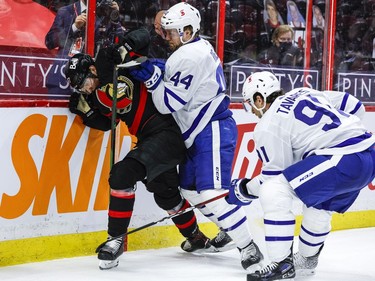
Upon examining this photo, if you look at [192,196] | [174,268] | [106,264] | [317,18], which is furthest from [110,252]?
[317,18]

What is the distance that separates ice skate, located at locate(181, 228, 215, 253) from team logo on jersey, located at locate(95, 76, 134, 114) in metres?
0.82

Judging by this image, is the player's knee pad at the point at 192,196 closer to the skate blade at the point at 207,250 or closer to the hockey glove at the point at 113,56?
the skate blade at the point at 207,250

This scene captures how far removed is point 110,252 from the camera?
14.8 feet

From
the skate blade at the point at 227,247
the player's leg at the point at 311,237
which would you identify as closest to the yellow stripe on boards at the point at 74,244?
the skate blade at the point at 227,247

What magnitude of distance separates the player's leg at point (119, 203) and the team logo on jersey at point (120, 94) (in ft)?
0.90

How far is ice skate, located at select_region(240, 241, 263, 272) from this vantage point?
15.0 ft

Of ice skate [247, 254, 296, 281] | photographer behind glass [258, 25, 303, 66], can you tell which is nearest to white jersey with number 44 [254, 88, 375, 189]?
ice skate [247, 254, 296, 281]

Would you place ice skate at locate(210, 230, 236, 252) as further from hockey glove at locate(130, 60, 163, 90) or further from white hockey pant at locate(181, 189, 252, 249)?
hockey glove at locate(130, 60, 163, 90)

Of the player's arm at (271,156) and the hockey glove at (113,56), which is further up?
the hockey glove at (113,56)

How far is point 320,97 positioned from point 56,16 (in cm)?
137

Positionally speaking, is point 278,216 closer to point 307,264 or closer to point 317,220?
point 317,220

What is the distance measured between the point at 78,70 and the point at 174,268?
1049mm

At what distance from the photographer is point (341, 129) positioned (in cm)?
423

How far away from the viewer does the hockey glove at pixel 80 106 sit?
15.4ft
